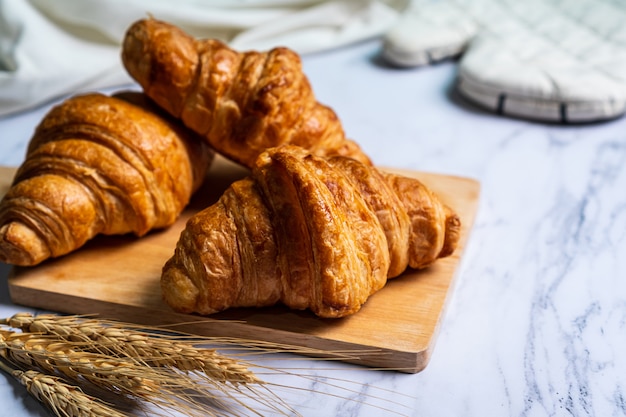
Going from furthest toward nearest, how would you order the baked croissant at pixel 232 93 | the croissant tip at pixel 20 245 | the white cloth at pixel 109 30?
the white cloth at pixel 109 30
the baked croissant at pixel 232 93
the croissant tip at pixel 20 245

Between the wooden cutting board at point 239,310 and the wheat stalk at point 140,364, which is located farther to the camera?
the wooden cutting board at point 239,310

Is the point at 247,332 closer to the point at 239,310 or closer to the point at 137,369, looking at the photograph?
the point at 239,310

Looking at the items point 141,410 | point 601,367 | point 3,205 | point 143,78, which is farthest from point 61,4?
point 601,367

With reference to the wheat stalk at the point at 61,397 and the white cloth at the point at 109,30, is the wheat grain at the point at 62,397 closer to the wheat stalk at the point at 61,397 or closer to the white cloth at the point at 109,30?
the wheat stalk at the point at 61,397

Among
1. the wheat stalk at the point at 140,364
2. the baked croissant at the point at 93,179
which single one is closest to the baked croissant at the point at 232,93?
the baked croissant at the point at 93,179

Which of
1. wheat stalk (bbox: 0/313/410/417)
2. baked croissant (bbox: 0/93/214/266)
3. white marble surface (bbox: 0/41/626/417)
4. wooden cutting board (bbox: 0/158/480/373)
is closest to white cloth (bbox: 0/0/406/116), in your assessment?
white marble surface (bbox: 0/41/626/417)

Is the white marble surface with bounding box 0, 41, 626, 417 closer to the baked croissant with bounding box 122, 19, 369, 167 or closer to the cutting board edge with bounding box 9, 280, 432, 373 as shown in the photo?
the cutting board edge with bounding box 9, 280, 432, 373
